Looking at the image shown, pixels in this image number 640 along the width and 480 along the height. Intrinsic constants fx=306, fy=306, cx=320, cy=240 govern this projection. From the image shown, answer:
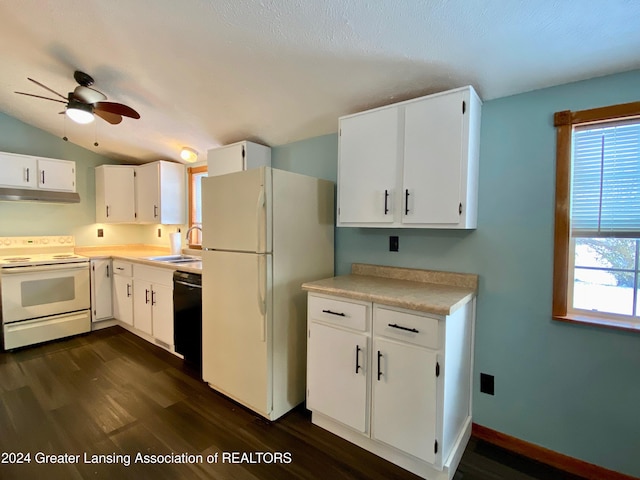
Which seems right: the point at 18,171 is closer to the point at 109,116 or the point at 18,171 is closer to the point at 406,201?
the point at 109,116

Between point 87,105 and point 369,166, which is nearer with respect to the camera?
point 369,166

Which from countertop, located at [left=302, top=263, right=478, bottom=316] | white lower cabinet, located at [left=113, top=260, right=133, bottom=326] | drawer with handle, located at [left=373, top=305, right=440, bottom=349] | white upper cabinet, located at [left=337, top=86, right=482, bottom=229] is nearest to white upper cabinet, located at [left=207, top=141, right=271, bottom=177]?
white upper cabinet, located at [left=337, top=86, right=482, bottom=229]

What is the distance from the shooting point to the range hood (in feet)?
10.5

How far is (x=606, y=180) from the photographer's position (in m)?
1.55

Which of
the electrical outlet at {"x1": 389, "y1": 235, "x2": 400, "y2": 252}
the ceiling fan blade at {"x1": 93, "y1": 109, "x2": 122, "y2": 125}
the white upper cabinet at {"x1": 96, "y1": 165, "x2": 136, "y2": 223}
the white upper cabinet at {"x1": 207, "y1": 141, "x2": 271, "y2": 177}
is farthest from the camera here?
the white upper cabinet at {"x1": 96, "y1": 165, "x2": 136, "y2": 223}

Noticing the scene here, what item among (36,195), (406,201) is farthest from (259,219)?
(36,195)

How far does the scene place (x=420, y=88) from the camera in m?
1.87

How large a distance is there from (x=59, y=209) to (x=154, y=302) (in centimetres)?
203

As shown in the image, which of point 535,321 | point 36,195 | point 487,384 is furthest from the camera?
point 36,195

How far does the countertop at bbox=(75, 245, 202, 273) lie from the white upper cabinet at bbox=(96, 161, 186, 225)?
420 millimetres

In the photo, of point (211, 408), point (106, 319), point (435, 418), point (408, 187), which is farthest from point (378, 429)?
point (106, 319)

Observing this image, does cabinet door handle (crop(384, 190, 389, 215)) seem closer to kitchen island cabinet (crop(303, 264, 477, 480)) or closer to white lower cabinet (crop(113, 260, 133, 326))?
kitchen island cabinet (crop(303, 264, 477, 480))

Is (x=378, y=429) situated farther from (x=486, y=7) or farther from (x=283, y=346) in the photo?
(x=486, y=7)

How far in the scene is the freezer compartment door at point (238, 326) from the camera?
2.00 m
